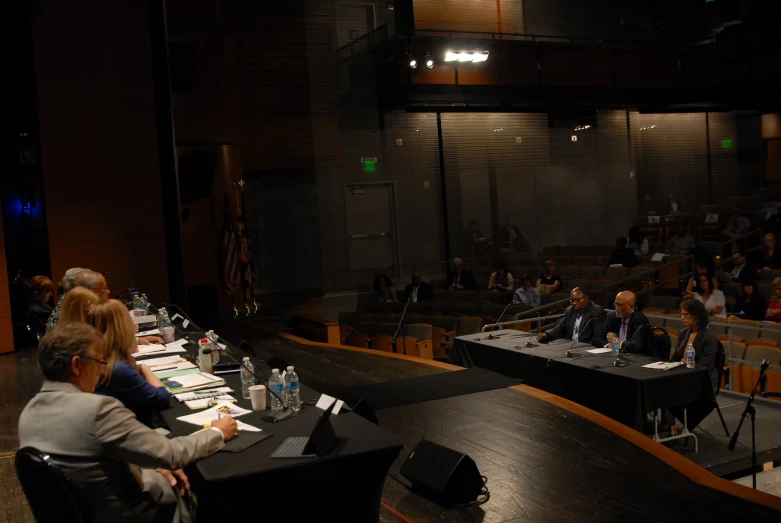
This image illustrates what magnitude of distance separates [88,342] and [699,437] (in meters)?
4.49

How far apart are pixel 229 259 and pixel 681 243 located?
282 inches

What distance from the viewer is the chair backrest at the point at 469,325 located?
807 cm

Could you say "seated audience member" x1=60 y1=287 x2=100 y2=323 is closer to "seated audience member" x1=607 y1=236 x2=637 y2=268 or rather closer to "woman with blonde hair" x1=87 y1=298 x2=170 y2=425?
"woman with blonde hair" x1=87 y1=298 x2=170 y2=425

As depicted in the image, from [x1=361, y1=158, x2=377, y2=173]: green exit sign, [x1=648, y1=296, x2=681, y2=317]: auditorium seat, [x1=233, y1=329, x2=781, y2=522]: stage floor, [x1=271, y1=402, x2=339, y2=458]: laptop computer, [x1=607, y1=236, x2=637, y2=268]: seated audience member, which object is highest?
[x1=361, y1=158, x2=377, y2=173]: green exit sign

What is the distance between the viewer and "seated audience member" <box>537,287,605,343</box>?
616cm

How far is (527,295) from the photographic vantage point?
922cm

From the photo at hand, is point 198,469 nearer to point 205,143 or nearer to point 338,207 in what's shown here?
point 205,143

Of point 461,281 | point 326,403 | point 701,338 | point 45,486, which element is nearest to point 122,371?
point 326,403

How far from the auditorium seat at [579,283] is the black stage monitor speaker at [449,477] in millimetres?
6701

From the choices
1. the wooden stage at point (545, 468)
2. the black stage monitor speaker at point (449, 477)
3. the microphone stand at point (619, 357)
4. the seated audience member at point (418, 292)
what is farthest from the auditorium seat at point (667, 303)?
the black stage monitor speaker at point (449, 477)

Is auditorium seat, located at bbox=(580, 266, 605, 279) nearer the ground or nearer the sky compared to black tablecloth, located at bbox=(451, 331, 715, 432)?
nearer the sky

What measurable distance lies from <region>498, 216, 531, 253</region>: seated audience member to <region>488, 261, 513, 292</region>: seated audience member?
3.55 meters

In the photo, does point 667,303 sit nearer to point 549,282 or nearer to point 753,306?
point 753,306

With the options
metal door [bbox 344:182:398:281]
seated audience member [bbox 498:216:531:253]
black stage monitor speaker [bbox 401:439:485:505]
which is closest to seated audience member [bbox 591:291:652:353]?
black stage monitor speaker [bbox 401:439:485:505]
